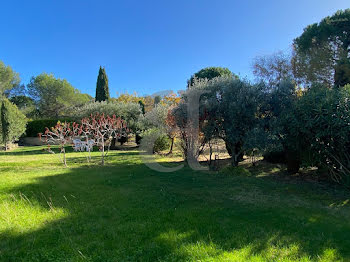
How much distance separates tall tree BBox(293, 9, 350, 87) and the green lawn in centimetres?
958

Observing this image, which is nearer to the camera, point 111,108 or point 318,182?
point 318,182

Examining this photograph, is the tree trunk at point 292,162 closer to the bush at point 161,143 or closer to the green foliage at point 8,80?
the bush at point 161,143

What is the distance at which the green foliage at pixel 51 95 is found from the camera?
32.1 metres

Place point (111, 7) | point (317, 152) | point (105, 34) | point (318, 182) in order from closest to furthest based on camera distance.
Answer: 1. point (317, 152)
2. point (318, 182)
3. point (111, 7)
4. point (105, 34)

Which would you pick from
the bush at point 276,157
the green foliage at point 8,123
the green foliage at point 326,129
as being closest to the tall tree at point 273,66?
the bush at point 276,157

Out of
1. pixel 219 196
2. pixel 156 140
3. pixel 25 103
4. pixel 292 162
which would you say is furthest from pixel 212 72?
pixel 25 103

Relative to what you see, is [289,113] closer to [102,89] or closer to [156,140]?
[156,140]

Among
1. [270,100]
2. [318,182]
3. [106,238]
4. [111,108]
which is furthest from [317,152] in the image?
[111,108]

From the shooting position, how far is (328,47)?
39.5ft

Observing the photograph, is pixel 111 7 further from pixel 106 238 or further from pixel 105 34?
pixel 106 238

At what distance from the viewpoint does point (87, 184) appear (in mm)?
5355

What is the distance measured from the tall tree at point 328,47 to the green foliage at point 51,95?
31.9 metres

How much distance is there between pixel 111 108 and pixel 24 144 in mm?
12145

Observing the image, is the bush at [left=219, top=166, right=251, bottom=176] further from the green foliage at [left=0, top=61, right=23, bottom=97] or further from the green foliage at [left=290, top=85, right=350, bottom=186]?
the green foliage at [left=0, top=61, right=23, bottom=97]
